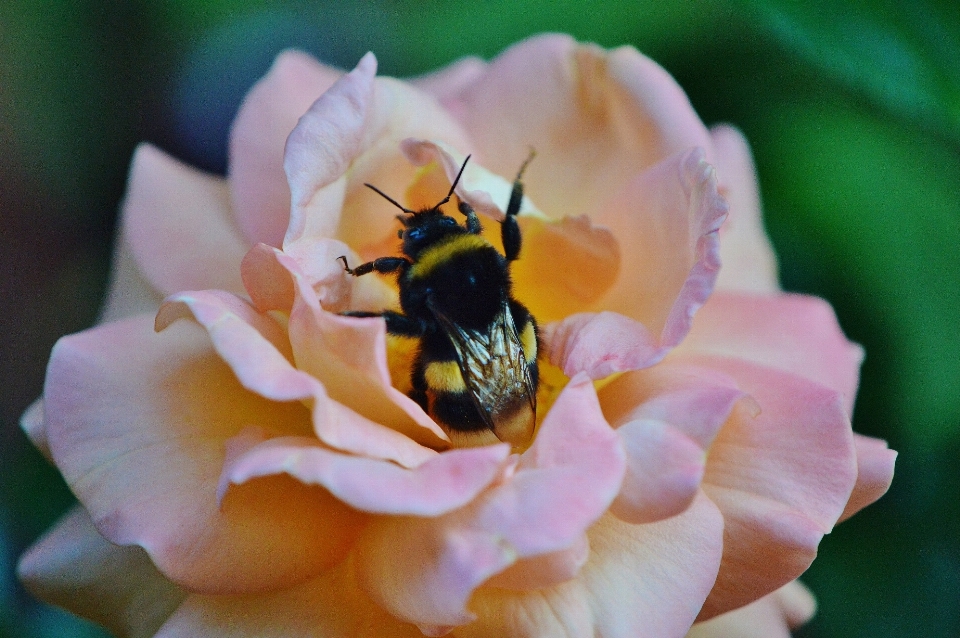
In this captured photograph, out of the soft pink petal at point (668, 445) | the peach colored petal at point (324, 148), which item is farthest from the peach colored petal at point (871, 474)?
the peach colored petal at point (324, 148)

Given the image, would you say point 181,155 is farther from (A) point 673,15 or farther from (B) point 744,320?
(B) point 744,320

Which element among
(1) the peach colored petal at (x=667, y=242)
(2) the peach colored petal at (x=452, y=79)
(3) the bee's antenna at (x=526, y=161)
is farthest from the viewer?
(2) the peach colored petal at (x=452, y=79)

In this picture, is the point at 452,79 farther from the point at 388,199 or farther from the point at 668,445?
the point at 668,445

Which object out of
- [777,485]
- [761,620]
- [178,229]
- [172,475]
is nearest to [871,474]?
[777,485]

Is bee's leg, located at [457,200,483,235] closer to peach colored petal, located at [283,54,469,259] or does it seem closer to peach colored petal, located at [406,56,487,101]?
peach colored petal, located at [283,54,469,259]

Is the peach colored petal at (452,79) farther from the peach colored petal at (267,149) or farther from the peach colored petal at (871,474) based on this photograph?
the peach colored petal at (871,474)

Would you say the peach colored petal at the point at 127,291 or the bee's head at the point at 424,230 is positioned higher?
the bee's head at the point at 424,230
